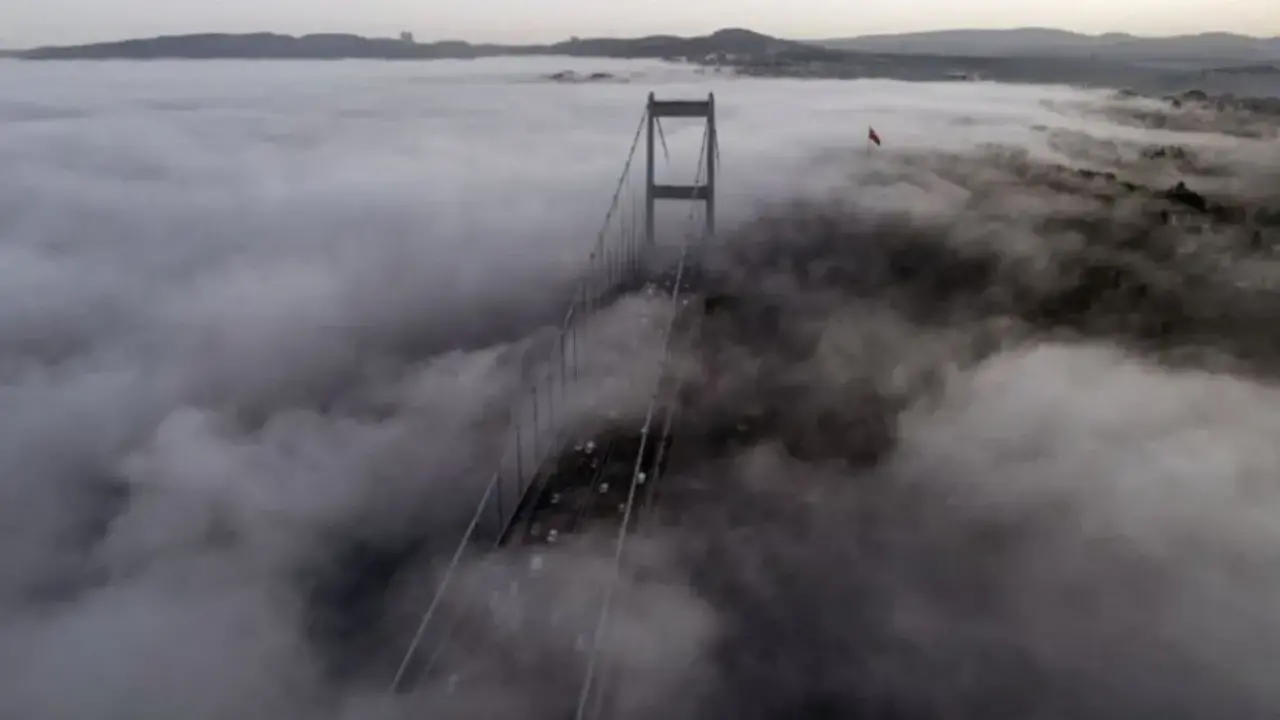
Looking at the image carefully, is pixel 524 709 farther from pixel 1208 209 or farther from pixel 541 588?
pixel 1208 209

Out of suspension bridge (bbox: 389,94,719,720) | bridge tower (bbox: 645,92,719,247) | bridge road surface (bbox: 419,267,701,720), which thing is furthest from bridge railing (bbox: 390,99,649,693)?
bridge tower (bbox: 645,92,719,247)

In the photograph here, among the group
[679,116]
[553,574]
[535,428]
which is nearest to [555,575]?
[553,574]

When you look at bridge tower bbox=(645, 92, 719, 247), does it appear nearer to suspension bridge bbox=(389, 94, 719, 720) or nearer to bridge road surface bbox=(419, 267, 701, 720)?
suspension bridge bbox=(389, 94, 719, 720)

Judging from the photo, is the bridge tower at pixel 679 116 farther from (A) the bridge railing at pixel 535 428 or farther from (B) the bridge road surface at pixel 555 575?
(B) the bridge road surface at pixel 555 575

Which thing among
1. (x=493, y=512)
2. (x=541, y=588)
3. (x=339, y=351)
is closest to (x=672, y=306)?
(x=493, y=512)

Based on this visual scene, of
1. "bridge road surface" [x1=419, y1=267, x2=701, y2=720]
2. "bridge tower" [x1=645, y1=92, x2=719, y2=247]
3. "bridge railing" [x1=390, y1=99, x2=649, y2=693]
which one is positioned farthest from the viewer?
"bridge tower" [x1=645, y1=92, x2=719, y2=247]

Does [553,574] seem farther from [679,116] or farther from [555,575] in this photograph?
[679,116]

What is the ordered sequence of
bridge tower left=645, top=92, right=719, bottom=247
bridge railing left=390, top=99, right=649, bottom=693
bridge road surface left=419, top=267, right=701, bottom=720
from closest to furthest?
bridge road surface left=419, top=267, right=701, bottom=720 → bridge railing left=390, top=99, right=649, bottom=693 → bridge tower left=645, top=92, right=719, bottom=247

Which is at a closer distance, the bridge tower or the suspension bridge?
the suspension bridge

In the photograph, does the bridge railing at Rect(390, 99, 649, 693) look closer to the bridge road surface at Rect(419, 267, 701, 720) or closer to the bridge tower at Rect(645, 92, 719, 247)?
the bridge road surface at Rect(419, 267, 701, 720)

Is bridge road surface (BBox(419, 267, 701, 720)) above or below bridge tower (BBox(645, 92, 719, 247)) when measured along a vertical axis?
below

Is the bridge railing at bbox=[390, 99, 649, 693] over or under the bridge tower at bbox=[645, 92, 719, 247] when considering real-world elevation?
under
